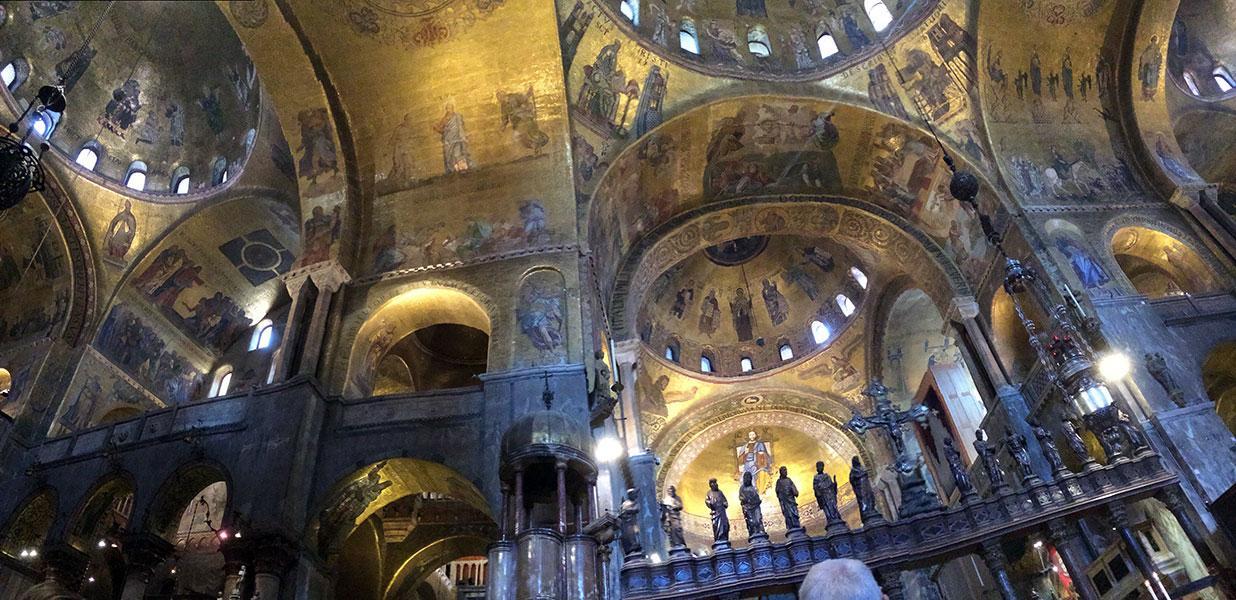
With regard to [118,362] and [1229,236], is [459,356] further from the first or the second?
[1229,236]

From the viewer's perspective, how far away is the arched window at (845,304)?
1942 cm

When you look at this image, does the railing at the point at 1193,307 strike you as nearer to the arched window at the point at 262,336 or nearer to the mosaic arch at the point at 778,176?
the mosaic arch at the point at 778,176

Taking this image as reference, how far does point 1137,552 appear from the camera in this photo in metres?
9.16

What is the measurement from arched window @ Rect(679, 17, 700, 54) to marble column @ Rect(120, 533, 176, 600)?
514 inches

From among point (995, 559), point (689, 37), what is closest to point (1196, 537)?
point (995, 559)

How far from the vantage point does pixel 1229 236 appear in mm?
12805

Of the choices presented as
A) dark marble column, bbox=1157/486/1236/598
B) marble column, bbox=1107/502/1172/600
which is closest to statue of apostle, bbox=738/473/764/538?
marble column, bbox=1107/502/1172/600

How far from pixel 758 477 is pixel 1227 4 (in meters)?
15.5

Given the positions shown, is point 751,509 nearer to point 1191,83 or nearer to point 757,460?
point 757,460

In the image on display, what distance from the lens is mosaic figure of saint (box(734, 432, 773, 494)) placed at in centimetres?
1978

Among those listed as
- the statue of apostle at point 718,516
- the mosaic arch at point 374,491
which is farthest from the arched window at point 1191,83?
the mosaic arch at point 374,491

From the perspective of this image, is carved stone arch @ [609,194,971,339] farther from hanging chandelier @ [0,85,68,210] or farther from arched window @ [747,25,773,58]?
hanging chandelier @ [0,85,68,210]

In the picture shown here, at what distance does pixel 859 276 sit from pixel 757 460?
5.71m

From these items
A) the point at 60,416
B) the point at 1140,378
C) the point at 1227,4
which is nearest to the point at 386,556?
the point at 60,416
